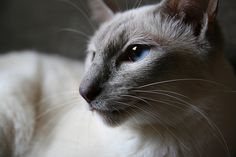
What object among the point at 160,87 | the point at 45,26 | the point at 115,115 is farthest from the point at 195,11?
the point at 45,26

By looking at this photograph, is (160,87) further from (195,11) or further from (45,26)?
(45,26)

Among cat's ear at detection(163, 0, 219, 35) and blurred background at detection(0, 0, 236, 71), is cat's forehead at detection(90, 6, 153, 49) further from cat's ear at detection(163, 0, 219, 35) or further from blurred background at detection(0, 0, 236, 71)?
blurred background at detection(0, 0, 236, 71)

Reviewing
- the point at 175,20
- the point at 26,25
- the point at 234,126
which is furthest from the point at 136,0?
the point at 26,25

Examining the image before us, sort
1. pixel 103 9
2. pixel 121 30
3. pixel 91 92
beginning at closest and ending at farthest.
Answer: pixel 91 92, pixel 121 30, pixel 103 9

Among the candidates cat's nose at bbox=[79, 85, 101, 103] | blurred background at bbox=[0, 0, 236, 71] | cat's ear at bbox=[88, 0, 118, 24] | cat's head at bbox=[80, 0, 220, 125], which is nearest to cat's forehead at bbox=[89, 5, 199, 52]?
cat's head at bbox=[80, 0, 220, 125]

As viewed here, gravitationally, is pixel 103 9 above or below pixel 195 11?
below

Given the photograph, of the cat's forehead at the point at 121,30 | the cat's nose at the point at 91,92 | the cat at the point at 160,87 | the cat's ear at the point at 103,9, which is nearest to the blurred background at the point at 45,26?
the cat's ear at the point at 103,9

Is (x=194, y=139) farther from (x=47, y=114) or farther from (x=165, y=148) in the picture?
(x=47, y=114)
